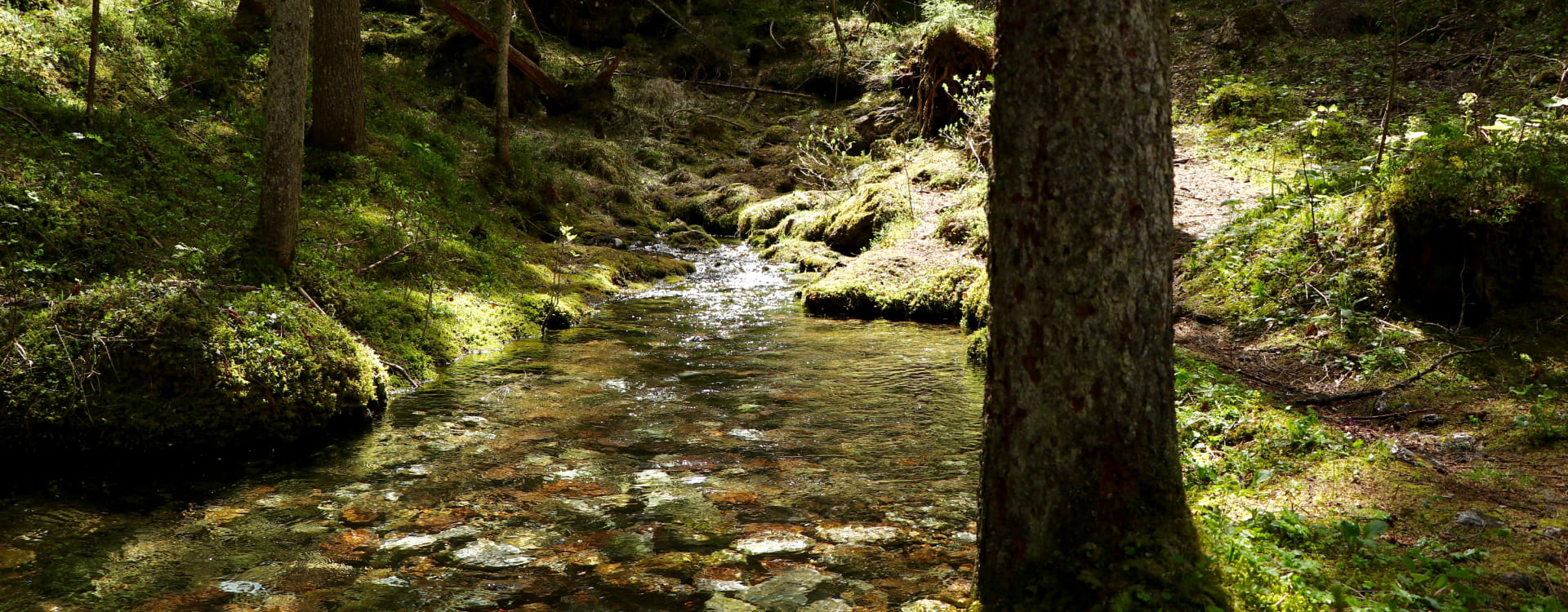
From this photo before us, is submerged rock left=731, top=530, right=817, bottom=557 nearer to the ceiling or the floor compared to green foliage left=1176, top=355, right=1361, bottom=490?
nearer to the floor

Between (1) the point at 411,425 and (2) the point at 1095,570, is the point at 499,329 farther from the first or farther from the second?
(2) the point at 1095,570

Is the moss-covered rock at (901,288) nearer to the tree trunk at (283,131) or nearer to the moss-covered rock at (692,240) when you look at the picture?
the moss-covered rock at (692,240)

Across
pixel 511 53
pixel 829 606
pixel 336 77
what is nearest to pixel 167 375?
pixel 829 606

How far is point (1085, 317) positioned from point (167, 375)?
527 cm

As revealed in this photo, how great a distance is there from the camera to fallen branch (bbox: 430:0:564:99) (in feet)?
56.1

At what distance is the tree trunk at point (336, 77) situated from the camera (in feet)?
33.4

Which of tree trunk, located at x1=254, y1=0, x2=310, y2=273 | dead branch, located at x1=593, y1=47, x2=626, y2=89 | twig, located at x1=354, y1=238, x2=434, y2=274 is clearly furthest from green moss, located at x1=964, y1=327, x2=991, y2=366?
dead branch, located at x1=593, y1=47, x2=626, y2=89

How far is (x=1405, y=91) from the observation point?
38.7 feet

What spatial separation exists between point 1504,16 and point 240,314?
18204 millimetres

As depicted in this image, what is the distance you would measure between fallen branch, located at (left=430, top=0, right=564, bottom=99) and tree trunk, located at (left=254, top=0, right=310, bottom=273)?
9.68m

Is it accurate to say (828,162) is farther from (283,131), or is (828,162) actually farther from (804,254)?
(283,131)

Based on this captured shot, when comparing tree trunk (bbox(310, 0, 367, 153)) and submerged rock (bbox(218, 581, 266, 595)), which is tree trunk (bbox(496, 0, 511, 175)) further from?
submerged rock (bbox(218, 581, 266, 595))

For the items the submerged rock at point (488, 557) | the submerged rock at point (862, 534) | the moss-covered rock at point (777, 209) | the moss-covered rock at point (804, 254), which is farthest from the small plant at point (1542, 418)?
the moss-covered rock at point (777, 209)

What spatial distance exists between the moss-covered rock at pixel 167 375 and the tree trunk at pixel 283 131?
113cm
